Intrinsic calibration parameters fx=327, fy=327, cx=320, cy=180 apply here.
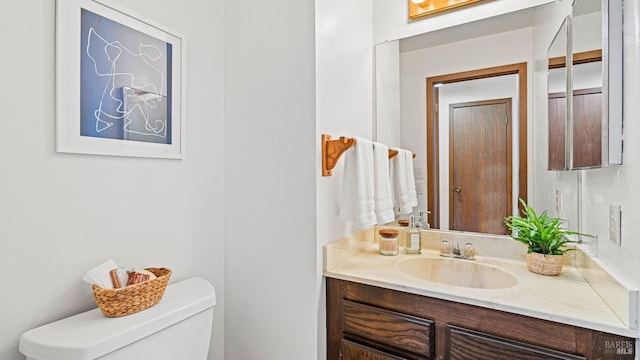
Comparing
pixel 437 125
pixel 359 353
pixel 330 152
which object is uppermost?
pixel 437 125

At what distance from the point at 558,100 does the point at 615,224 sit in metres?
0.58

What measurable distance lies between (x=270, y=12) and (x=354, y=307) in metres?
1.29

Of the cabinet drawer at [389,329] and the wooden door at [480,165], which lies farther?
the wooden door at [480,165]

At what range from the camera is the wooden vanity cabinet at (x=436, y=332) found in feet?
3.06

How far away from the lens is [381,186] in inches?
58.2

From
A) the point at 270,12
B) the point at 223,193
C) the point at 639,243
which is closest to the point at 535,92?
the point at 639,243

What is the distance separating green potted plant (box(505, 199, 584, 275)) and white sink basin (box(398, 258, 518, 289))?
4.8 inches

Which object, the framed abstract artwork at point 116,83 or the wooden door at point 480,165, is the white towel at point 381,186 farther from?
the framed abstract artwork at point 116,83

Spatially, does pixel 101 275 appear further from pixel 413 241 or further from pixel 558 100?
pixel 558 100

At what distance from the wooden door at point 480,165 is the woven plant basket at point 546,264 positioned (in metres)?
0.23

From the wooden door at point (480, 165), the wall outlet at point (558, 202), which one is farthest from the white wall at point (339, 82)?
the wall outlet at point (558, 202)

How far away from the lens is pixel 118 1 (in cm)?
115

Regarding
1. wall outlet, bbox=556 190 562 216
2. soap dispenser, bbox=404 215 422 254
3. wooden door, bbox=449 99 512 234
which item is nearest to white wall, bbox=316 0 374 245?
soap dispenser, bbox=404 215 422 254

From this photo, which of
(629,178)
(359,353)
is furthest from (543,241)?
(359,353)
